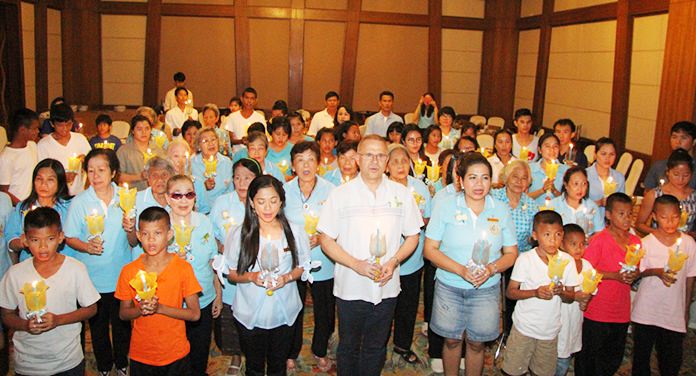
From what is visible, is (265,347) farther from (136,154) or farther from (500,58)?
(500,58)

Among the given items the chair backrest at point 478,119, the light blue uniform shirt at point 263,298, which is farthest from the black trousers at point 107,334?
the chair backrest at point 478,119

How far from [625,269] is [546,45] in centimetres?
918

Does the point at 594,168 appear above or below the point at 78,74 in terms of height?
below

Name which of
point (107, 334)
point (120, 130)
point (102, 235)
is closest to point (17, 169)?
point (102, 235)

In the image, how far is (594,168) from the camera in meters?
5.19

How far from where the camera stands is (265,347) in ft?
10.9

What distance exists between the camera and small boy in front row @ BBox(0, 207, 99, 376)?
299cm

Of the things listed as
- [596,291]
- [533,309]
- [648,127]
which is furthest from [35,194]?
[648,127]

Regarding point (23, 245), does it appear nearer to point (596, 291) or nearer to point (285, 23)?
point (596, 291)

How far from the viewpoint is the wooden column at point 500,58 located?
13336 millimetres

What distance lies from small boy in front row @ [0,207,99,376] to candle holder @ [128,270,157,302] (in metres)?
0.41

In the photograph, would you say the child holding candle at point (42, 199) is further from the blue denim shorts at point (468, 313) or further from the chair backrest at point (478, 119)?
the chair backrest at point (478, 119)

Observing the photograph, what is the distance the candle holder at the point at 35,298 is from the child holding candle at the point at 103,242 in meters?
0.64

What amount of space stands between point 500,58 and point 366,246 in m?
11.2
